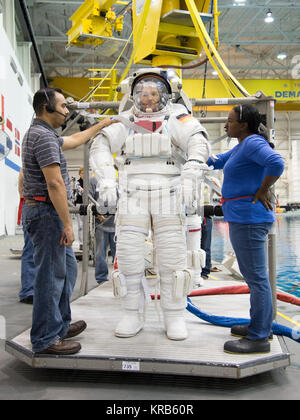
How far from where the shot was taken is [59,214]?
244cm

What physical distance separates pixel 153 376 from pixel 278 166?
4.89 ft

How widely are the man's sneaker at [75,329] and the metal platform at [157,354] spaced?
0.04 metres

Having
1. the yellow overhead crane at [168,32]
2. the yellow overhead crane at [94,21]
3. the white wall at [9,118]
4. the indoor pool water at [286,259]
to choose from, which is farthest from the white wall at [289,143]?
the yellow overhead crane at [168,32]

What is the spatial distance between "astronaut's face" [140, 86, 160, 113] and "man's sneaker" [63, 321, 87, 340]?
1579mm

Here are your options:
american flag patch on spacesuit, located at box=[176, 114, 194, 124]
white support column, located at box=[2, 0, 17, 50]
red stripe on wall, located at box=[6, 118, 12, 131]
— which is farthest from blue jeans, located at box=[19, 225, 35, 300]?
white support column, located at box=[2, 0, 17, 50]

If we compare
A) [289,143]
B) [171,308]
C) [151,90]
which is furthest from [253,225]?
[289,143]

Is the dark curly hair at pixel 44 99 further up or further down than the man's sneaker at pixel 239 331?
further up

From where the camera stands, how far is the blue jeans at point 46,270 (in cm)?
246

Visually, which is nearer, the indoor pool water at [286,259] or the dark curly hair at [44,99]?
the dark curly hair at [44,99]

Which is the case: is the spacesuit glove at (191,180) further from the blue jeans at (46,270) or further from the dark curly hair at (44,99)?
the dark curly hair at (44,99)

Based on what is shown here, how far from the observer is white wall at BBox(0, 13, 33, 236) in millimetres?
10664
